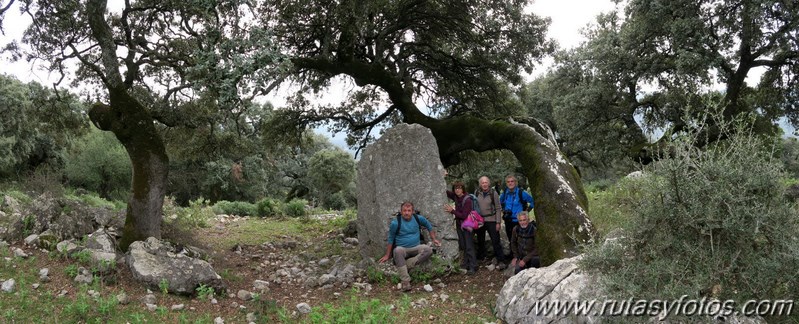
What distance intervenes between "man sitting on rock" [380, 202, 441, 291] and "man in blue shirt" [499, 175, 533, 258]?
1435mm

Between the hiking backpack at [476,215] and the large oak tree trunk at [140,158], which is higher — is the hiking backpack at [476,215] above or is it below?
below

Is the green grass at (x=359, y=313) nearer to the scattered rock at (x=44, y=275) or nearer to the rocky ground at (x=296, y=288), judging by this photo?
the rocky ground at (x=296, y=288)

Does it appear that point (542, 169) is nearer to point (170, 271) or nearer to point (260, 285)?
point (260, 285)

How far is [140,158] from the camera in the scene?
904cm

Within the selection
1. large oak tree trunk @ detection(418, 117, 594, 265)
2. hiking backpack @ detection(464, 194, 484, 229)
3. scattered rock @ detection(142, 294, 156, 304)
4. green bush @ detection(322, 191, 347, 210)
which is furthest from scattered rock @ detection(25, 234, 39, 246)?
green bush @ detection(322, 191, 347, 210)

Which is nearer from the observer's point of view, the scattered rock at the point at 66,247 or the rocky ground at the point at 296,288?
the rocky ground at the point at 296,288

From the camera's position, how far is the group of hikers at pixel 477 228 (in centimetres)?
829

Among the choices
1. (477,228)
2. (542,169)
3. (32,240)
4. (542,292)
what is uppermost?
(542,169)

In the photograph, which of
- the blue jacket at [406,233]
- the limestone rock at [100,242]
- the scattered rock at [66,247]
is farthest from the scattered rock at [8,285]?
the blue jacket at [406,233]

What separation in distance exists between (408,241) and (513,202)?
2133mm

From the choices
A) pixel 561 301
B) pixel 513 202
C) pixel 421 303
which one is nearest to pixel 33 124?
pixel 421 303

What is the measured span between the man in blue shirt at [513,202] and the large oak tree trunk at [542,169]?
8.1 inches

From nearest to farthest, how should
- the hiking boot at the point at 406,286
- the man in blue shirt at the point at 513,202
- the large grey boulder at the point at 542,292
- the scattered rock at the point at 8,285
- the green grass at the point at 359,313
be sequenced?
the large grey boulder at the point at 542,292 < the green grass at the point at 359,313 < the scattered rock at the point at 8,285 < the hiking boot at the point at 406,286 < the man in blue shirt at the point at 513,202

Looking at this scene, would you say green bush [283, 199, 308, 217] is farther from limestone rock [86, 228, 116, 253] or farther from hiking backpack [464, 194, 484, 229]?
hiking backpack [464, 194, 484, 229]
